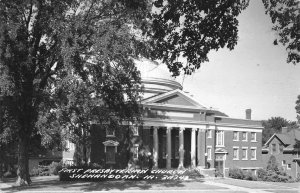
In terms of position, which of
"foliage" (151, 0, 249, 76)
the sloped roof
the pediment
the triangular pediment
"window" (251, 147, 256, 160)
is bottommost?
"window" (251, 147, 256, 160)

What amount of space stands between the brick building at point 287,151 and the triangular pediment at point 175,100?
19.6 meters

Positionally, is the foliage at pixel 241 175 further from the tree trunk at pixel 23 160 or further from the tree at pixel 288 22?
the tree at pixel 288 22

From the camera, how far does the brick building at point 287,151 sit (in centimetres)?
6800

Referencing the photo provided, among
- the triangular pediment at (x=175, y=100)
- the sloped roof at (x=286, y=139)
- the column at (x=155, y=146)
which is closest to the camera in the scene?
Answer: the column at (x=155, y=146)

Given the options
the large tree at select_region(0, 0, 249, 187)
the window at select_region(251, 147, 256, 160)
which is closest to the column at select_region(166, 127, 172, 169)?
the window at select_region(251, 147, 256, 160)

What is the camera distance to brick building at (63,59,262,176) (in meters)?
52.8

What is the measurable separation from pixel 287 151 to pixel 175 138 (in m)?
22.0

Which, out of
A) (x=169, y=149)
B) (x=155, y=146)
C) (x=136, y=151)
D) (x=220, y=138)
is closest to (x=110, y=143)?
(x=136, y=151)

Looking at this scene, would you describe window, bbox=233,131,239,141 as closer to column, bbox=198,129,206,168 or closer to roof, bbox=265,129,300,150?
column, bbox=198,129,206,168

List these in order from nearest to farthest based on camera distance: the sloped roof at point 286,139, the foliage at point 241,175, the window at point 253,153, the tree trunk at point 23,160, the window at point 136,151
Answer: the tree trunk at point 23,160, the window at point 136,151, the foliage at point 241,175, the window at point 253,153, the sloped roof at point 286,139

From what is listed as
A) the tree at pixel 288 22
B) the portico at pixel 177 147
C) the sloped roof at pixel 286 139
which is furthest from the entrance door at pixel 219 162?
the tree at pixel 288 22

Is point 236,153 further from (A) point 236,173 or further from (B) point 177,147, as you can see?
(B) point 177,147

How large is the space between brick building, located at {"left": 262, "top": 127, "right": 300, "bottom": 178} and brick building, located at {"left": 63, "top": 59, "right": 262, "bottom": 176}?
215 inches

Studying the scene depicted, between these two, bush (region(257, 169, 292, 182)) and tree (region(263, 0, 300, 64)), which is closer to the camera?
tree (region(263, 0, 300, 64))
